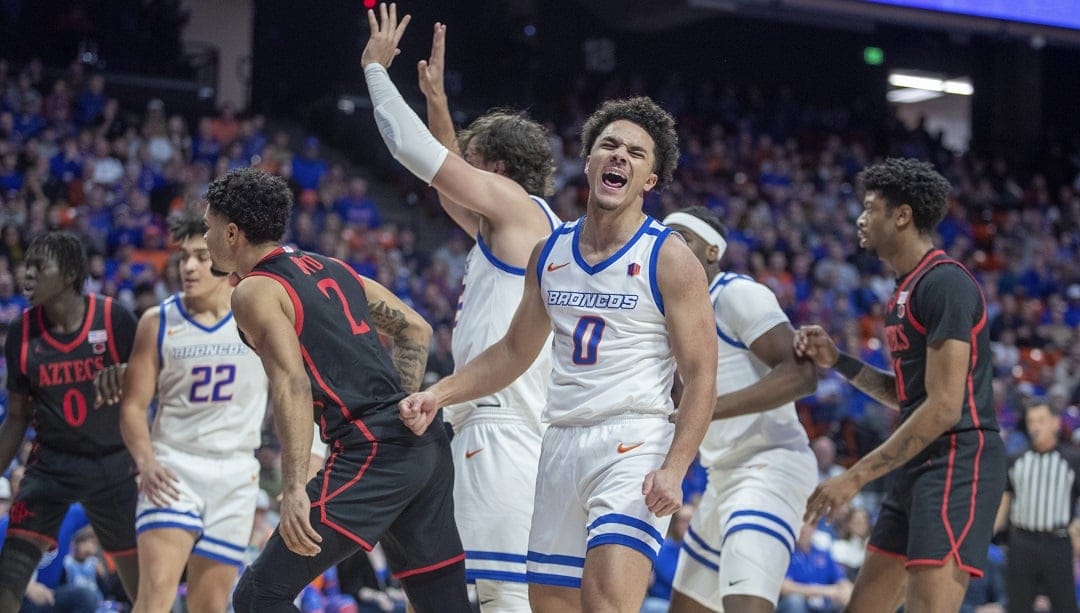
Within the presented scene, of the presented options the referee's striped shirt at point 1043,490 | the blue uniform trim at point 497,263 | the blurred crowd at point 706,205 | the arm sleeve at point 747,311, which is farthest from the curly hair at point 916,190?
the blurred crowd at point 706,205

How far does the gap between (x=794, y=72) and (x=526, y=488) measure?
23363mm

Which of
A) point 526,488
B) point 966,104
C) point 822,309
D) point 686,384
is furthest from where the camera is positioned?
point 966,104

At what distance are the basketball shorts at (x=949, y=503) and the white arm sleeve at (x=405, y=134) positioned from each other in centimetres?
235

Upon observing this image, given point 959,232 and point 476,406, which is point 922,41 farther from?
point 476,406

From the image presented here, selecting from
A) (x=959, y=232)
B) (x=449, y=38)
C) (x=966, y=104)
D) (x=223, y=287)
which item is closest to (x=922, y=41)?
(x=966, y=104)

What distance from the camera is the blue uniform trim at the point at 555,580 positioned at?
4.42m

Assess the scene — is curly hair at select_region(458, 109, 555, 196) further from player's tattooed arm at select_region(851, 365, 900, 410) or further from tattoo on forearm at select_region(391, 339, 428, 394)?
player's tattooed arm at select_region(851, 365, 900, 410)

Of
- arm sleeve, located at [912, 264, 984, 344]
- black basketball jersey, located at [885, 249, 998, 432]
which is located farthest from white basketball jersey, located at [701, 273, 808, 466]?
arm sleeve, located at [912, 264, 984, 344]

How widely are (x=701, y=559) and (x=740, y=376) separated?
0.84 meters

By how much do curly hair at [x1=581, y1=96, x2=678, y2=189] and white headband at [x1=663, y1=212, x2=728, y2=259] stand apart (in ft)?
3.55

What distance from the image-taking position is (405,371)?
17.3 ft

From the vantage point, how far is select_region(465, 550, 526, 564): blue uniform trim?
5.00 meters

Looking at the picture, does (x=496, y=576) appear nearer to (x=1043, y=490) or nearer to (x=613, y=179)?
(x=613, y=179)

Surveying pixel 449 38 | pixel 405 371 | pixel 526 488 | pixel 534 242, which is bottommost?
pixel 526 488
